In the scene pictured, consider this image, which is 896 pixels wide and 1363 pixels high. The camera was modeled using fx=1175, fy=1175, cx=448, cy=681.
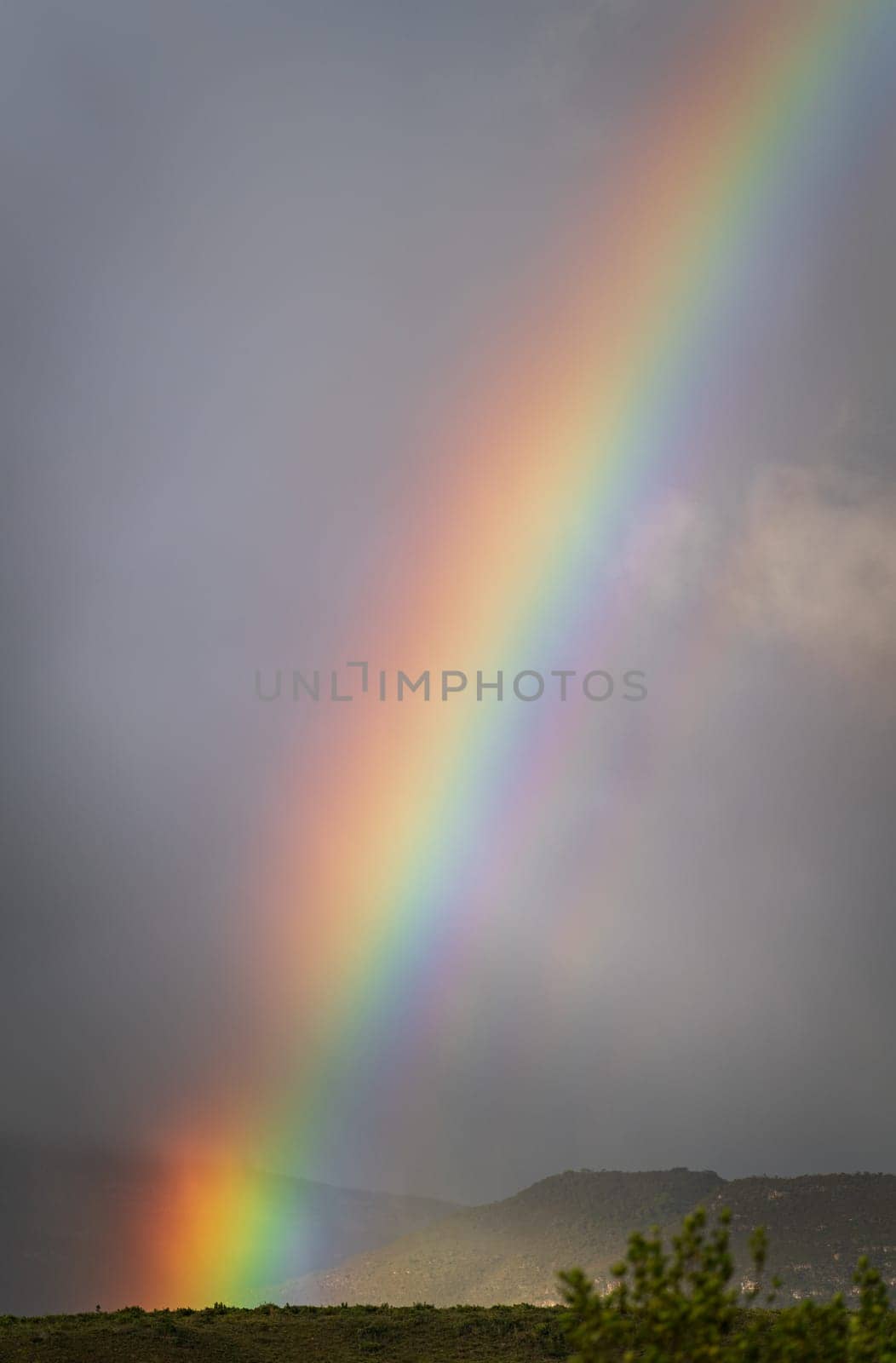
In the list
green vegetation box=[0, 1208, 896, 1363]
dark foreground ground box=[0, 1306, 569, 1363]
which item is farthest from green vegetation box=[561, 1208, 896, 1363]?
dark foreground ground box=[0, 1306, 569, 1363]

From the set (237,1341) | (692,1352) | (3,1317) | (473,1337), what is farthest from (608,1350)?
(3,1317)

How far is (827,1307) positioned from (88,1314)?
73.4 m

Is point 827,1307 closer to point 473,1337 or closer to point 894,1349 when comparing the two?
point 894,1349

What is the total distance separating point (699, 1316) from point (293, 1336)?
66395 mm

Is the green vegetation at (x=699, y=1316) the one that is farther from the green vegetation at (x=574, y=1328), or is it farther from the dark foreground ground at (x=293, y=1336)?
the dark foreground ground at (x=293, y=1336)

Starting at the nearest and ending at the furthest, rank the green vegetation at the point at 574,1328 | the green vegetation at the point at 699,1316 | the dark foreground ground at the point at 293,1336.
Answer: the green vegetation at the point at 699,1316 < the green vegetation at the point at 574,1328 < the dark foreground ground at the point at 293,1336

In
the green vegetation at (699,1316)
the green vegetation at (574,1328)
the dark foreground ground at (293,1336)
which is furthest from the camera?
the dark foreground ground at (293,1336)

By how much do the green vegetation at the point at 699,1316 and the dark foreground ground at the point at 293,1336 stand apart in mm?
51894

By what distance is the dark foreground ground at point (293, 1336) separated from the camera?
66.6m

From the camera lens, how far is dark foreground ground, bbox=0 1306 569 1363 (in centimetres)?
6656

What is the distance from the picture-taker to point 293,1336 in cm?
7812

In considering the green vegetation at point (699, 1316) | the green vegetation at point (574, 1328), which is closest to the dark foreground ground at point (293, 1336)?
the green vegetation at point (574, 1328)

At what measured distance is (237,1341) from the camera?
74.0m

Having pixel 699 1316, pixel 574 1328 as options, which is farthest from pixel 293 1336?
pixel 699 1316
